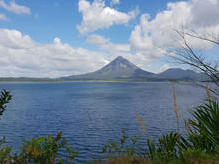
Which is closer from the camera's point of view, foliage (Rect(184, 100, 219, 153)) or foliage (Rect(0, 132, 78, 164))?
foliage (Rect(0, 132, 78, 164))

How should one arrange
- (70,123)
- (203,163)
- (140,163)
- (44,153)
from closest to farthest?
(203,163), (140,163), (44,153), (70,123)

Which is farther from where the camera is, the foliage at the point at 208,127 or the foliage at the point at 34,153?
the foliage at the point at 208,127

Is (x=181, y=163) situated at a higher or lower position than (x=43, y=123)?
higher

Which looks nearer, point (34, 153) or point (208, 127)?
point (34, 153)

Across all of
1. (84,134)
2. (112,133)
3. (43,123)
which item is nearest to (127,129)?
(112,133)

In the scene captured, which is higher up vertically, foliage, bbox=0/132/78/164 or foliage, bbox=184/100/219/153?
foliage, bbox=184/100/219/153

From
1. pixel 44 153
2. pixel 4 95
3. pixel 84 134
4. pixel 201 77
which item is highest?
pixel 201 77

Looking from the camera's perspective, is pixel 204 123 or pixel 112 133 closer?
pixel 204 123

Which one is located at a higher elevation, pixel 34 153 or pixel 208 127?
pixel 208 127

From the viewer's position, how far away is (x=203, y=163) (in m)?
3.53

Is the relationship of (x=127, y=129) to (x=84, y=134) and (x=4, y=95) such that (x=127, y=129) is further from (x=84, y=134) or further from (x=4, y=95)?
(x=4, y=95)

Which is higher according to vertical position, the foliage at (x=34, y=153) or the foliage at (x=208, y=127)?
the foliage at (x=208, y=127)

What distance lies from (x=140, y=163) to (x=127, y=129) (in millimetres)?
29802

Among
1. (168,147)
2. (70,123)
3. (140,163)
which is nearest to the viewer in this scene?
(140,163)
